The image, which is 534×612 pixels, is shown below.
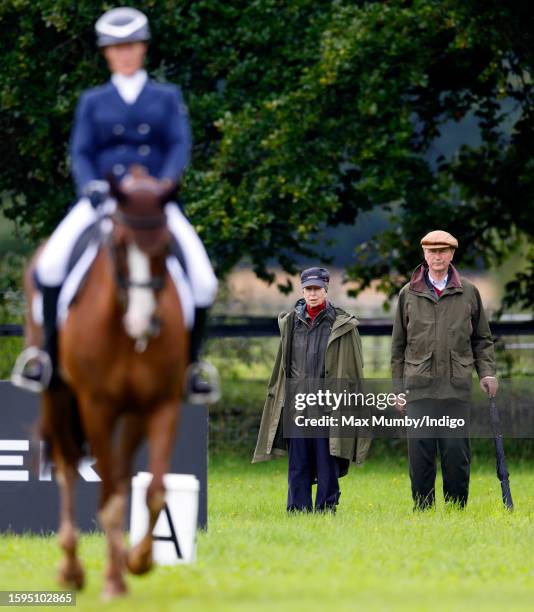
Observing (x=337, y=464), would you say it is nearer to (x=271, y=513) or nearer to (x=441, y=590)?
(x=271, y=513)

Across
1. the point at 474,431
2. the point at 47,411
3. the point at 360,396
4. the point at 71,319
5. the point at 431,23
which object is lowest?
the point at 474,431

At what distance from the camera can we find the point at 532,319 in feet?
74.5

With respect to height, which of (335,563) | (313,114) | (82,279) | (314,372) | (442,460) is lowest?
(442,460)

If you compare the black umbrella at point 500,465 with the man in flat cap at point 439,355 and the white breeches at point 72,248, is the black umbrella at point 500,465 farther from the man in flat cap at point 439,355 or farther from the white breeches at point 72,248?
the white breeches at point 72,248

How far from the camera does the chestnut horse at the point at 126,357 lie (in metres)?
7.05

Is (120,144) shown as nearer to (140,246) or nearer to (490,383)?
(140,246)

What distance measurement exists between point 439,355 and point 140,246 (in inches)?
250

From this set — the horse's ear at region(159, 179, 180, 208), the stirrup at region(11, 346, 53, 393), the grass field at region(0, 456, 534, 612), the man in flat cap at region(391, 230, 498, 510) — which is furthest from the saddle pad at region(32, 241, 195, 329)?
the man in flat cap at region(391, 230, 498, 510)

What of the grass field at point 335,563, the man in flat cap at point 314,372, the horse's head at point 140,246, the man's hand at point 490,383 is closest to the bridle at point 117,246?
the horse's head at point 140,246

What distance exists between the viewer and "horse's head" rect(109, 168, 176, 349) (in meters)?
7.01

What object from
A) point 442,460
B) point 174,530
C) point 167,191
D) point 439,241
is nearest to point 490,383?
point 442,460

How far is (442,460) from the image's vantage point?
43.4 ft

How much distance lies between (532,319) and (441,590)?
15043mm

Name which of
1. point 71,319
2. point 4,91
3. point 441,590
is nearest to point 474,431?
point 4,91
